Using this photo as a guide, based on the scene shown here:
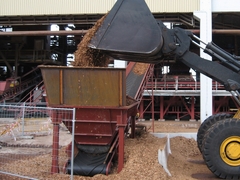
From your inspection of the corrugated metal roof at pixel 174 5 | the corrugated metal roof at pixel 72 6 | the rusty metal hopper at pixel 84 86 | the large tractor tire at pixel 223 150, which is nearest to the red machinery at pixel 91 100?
the rusty metal hopper at pixel 84 86

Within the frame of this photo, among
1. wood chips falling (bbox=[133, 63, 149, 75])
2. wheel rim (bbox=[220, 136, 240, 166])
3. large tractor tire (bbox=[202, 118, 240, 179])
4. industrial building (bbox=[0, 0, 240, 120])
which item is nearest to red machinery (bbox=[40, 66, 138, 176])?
large tractor tire (bbox=[202, 118, 240, 179])

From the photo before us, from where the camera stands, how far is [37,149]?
394 inches

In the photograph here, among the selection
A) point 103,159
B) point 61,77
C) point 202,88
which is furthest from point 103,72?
point 202,88

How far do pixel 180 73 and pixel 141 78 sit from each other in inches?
693

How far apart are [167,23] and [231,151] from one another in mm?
16683

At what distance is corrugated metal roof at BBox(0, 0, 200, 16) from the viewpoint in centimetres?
1914

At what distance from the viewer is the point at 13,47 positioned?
95.3 feet

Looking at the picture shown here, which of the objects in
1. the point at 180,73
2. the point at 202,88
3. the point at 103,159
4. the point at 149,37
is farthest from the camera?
the point at 180,73

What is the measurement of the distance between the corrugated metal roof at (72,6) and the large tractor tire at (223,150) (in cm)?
1417

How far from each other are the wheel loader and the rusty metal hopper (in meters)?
0.51

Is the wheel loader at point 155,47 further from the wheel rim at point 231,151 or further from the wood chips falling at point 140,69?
the wood chips falling at point 140,69

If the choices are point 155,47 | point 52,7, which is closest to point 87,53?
point 155,47

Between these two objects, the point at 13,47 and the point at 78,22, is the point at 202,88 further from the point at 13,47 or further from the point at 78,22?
the point at 13,47

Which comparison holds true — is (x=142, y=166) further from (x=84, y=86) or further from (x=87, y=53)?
(x=87, y=53)
